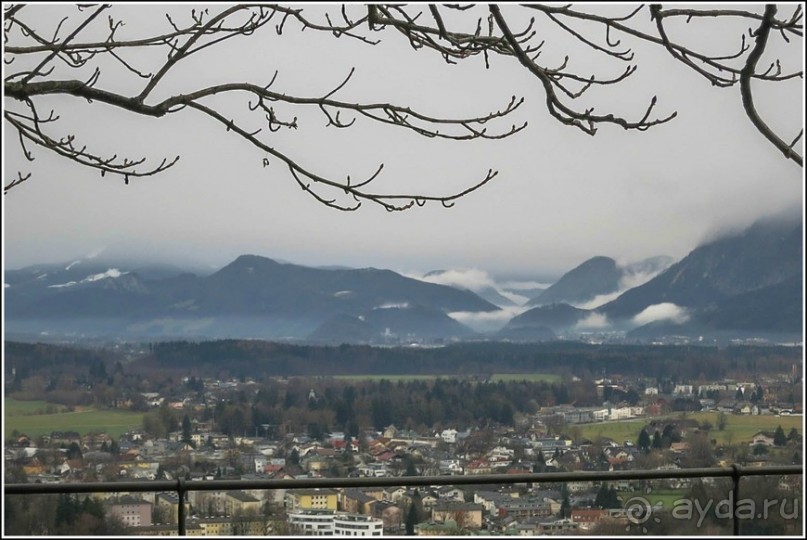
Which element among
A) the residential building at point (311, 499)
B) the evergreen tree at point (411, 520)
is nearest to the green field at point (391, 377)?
the residential building at point (311, 499)

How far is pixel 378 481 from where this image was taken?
2.32 meters

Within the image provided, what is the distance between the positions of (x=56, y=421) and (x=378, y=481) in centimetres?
614

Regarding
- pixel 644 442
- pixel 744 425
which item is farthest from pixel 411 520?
pixel 744 425

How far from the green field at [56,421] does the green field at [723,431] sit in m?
4.11

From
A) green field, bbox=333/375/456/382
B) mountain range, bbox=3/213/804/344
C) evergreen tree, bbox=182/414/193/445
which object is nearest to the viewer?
evergreen tree, bbox=182/414/193/445

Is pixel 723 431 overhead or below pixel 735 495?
below

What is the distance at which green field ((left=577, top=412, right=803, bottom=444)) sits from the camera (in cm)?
834

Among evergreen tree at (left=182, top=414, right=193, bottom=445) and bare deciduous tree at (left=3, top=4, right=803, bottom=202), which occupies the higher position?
bare deciduous tree at (left=3, top=4, right=803, bottom=202)

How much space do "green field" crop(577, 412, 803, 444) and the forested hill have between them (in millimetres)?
925

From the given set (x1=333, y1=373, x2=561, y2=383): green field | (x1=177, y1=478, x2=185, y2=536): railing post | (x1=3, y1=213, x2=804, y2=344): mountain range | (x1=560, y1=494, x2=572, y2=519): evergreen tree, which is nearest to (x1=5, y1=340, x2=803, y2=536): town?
(x1=560, y1=494, x2=572, y2=519): evergreen tree

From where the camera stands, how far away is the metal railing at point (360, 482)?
223cm

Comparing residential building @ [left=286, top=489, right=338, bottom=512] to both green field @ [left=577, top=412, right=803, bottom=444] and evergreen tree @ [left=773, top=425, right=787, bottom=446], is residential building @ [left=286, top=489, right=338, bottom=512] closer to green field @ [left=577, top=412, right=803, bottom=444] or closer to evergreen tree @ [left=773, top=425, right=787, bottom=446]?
A: green field @ [left=577, top=412, right=803, bottom=444]

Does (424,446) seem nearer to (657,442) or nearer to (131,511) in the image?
(657,442)

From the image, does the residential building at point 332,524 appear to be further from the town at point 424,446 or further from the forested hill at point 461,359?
the forested hill at point 461,359
